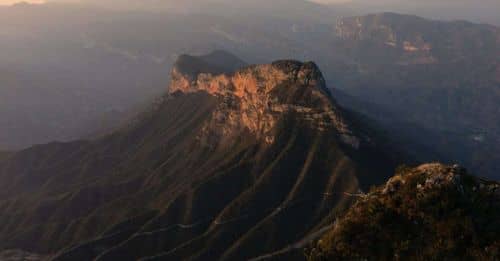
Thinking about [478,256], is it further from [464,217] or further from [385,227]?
[385,227]

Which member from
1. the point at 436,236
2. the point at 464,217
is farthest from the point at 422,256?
the point at 464,217

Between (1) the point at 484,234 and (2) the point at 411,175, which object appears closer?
(1) the point at 484,234

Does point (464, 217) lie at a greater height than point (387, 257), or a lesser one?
greater

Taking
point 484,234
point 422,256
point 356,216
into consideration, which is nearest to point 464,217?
point 484,234

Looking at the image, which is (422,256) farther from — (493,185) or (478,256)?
(493,185)

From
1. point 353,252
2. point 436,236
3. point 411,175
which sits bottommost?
point 353,252

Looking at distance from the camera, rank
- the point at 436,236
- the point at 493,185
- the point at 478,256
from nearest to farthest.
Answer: the point at 478,256 → the point at 436,236 → the point at 493,185

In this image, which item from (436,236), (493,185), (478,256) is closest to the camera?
(478,256)
